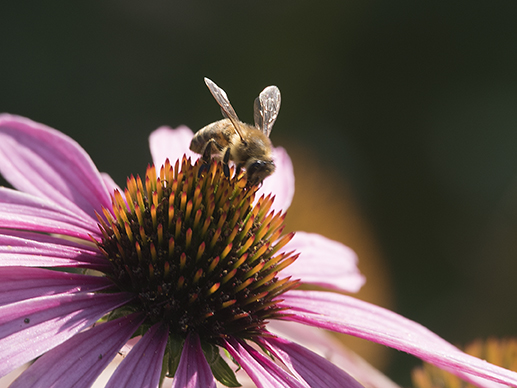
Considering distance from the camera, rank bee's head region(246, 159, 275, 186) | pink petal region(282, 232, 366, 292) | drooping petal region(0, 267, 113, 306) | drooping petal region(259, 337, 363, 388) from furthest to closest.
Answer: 1. pink petal region(282, 232, 366, 292)
2. bee's head region(246, 159, 275, 186)
3. drooping petal region(259, 337, 363, 388)
4. drooping petal region(0, 267, 113, 306)

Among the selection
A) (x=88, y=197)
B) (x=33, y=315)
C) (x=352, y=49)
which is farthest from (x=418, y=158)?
(x=33, y=315)

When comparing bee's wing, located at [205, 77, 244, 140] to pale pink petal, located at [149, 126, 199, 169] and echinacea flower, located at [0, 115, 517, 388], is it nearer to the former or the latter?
echinacea flower, located at [0, 115, 517, 388]

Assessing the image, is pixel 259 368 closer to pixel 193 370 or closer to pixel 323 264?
pixel 193 370

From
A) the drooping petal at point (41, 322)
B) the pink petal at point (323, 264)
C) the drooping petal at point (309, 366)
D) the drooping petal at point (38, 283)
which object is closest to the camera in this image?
the drooping petal at point (41, 322)

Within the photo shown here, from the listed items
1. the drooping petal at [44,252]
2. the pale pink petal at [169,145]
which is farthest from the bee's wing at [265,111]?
the drooping petal at [44,252]

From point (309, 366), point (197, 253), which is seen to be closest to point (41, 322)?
point (197, 253)

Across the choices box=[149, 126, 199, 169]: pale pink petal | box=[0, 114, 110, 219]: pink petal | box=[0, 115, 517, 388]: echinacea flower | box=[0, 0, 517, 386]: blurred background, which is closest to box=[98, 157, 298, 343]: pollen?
box=[0, 115, 517, 388]: echinacea flower

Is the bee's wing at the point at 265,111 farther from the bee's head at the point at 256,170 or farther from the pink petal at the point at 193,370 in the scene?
the pink petal at the point at 193,370

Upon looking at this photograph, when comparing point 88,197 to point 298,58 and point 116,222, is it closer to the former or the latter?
point 116,222
